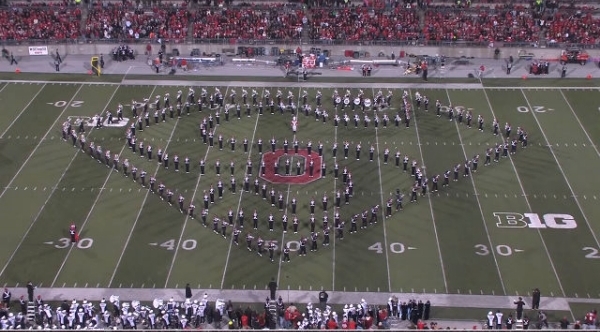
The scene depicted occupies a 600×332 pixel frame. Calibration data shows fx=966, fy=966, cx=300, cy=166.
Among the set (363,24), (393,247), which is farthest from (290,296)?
(363,24)

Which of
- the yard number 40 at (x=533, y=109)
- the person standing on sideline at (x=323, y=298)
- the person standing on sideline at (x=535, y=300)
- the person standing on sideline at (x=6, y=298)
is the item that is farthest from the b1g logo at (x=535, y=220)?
the person standing on sideline at (x=6, y=298)

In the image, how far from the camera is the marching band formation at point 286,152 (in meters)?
33.2

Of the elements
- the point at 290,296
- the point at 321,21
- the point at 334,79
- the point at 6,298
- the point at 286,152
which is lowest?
the point at 6,298

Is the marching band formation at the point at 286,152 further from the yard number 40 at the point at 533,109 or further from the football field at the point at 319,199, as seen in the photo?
the yard number 40 at the point at 533,109

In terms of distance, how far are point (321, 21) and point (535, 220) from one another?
2101 cm

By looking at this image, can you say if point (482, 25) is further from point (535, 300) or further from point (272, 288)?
point (272, 288)

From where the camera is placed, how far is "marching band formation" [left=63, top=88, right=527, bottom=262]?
109 feet

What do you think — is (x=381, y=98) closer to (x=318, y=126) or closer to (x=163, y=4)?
(x=318, y=126)

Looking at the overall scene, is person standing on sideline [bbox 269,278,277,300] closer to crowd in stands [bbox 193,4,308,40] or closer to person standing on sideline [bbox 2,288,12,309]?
person standing on sideline [bbox 2,288,12,309]

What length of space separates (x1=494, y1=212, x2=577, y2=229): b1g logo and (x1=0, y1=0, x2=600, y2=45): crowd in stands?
57.2ft

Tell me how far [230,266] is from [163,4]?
84.3 feet

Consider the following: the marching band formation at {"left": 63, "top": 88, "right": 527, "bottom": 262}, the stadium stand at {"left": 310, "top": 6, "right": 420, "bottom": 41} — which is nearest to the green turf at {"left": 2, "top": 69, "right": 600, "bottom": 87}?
the marching band formation at {"left": 63, "top": 88, "right": 527, "bottom": 262}

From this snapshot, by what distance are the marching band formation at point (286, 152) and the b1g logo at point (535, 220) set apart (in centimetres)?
305

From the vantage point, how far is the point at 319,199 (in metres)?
34.8
